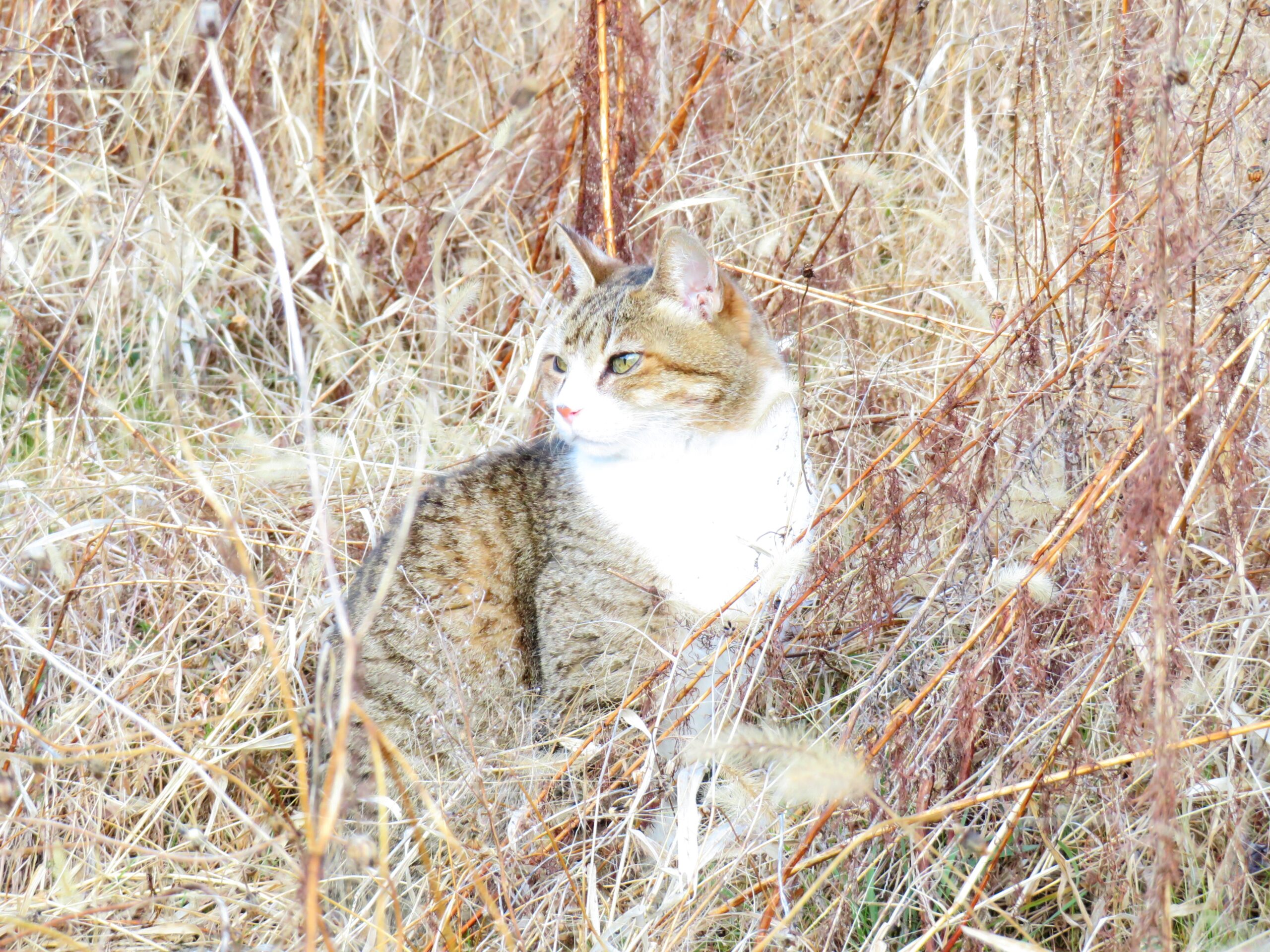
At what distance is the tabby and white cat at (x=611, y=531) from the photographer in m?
2.57

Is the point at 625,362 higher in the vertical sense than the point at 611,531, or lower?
higher

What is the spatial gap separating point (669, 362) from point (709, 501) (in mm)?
349

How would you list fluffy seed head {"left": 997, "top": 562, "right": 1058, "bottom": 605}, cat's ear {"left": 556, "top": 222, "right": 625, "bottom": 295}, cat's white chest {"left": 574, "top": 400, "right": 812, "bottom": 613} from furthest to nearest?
cat's ear {"left": 556, "top": 222, "right": 625, "bottom": 295} < cat's white chest {"left": 574, "top": 400, "right": 812, "bottom": 613} < fluffy seed head {"left": 997, "top": 562, "right": 1058, "bottom": 605}

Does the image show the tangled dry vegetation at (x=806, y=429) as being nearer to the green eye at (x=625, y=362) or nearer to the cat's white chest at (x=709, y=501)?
the cat's white chest at (x=709, y=501)

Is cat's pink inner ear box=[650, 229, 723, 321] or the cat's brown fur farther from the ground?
cat's pink inner ear box=[650, 229, 723, 321]

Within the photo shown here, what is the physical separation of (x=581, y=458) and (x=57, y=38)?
244 cm

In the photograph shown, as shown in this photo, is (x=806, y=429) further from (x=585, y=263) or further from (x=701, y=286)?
(x=585, y=263)

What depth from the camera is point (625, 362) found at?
273 centimetres

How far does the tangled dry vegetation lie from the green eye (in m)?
0.40

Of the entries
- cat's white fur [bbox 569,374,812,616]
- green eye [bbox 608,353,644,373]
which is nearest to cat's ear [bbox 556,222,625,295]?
green eye [bbox 608,353,644,373]

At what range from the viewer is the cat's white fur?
2.54 metres

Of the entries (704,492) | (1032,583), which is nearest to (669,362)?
(704,492)

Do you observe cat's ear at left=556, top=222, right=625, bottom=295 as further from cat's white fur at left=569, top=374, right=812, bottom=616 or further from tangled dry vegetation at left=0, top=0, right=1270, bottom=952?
cat's white fur at left=569, top=374, right=812, bottom=616

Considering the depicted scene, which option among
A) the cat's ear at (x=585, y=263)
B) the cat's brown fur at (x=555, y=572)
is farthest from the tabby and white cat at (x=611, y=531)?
the cat's ear at (x=585, y=263)
